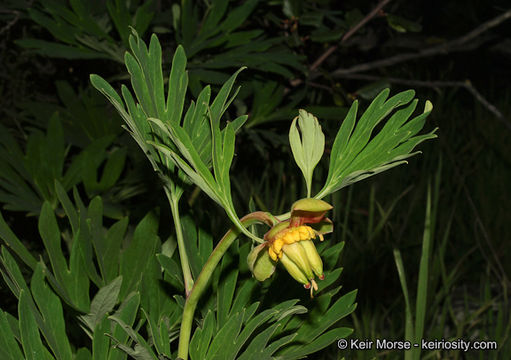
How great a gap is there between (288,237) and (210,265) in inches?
3.3

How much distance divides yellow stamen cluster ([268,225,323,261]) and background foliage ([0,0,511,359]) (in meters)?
0.07

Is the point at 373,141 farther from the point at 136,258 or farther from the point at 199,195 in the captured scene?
the point at 199,195

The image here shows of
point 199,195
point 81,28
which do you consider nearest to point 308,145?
point 199,195

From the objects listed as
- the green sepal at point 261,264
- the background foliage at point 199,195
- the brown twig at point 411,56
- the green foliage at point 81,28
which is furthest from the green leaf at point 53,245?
the brown twig at point 411,56

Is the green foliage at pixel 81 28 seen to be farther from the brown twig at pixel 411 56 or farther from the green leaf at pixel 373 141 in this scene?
the green leaf at pixel 373 141

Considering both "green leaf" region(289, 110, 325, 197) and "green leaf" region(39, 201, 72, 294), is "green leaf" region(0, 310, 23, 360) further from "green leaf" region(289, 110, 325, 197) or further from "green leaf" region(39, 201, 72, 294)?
"green leaf" region(289, 110, 325, 197)

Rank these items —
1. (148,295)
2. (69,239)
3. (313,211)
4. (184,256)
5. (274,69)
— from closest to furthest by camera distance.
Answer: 1. (313,211)
2. (184,256)
3. (148,295)
4. (69,239)
5. (274,69)

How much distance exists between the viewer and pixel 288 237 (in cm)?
45

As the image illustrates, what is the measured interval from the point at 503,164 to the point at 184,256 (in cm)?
198

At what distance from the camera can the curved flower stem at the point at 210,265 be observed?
0.49 metres

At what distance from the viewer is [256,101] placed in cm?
131

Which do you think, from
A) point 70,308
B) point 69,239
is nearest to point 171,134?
point 70,308

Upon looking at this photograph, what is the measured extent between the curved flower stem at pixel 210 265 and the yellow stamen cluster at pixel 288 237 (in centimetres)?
2

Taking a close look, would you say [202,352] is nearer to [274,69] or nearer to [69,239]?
[69,239]
